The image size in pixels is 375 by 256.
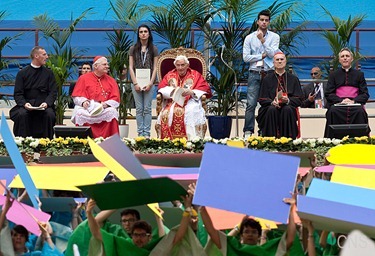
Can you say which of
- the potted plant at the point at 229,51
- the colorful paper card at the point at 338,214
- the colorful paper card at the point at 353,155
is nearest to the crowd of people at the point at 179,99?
Result: the potted plant at the point at 229,51

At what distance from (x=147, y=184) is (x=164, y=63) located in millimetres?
9140

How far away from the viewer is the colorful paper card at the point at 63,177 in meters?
9.25

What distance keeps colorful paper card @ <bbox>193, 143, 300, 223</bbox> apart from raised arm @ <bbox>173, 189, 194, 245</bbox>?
0.68ft

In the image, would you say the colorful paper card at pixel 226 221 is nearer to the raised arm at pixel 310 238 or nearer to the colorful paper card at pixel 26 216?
the raised arm at pixel 310 238

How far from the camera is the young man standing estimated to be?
53.5 ft

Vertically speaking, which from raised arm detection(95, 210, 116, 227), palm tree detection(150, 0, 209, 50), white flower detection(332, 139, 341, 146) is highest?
palm tree detection(150, 0, 209, 50)

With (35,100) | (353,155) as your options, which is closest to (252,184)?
(353,155)

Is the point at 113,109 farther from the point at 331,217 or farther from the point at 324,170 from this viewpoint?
the point at 331,217

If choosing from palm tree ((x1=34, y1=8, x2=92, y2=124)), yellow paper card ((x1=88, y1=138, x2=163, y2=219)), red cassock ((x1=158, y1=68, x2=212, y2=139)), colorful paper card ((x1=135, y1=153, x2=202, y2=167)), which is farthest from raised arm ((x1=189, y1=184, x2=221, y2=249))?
palm tree ((x1=34, y1=8, x2=92, y2=124))

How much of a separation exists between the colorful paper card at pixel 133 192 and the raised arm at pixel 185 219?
0.13 ft

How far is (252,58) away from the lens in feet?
53.5

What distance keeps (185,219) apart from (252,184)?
1.75 ft

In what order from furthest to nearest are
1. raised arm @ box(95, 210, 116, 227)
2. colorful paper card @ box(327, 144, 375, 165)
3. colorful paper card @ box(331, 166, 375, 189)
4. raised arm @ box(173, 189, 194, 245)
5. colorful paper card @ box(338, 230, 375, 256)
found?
colorful paper card @ box(327, 144, 375, 165)
colorful paper card @ box(331, 166, 375, 189)
raised arm @ box(95, 210, 116, 227)
raised arm @ box(173, 189, 194, 245)
colorful paper card @ box(338, 230, 375, 256)

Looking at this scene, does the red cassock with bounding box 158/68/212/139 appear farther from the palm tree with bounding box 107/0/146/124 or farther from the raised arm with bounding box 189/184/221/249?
the raised arm with bounding box 189/184/221/249
